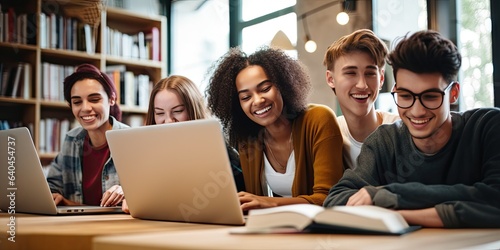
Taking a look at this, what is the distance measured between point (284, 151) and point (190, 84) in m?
0.56

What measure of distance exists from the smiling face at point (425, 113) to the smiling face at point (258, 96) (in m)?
0.60

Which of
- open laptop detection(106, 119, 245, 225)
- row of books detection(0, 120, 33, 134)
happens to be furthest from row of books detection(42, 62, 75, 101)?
open laptop detection(106, 119, 245, 225)

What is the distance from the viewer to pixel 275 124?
6.81ft

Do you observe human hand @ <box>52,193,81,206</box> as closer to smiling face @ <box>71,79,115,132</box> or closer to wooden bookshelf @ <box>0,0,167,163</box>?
smiling face @ <box>71,79,115,132</box>

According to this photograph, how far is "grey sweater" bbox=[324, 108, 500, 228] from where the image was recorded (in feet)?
4.22

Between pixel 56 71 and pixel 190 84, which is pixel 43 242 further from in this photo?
pixel 56 71

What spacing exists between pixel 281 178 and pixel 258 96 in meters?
0.31

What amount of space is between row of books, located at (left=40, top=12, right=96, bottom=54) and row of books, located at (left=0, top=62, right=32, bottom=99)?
22cm

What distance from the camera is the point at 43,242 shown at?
132 cm

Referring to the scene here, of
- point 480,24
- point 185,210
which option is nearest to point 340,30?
point 480,24

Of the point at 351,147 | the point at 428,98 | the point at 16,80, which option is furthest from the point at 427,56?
the point at 16,80

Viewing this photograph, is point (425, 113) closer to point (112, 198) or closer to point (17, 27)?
point (112, 198)

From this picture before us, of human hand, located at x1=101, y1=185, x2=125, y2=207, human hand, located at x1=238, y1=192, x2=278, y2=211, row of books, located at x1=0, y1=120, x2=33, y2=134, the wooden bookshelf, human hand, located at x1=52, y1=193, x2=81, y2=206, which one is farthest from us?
the wooden bookshelf

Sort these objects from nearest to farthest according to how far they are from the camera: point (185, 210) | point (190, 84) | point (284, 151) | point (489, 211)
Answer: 1. point (489, 211)
2. point (185, 210)
3. point (284, 151)
4. point (190, 84)
